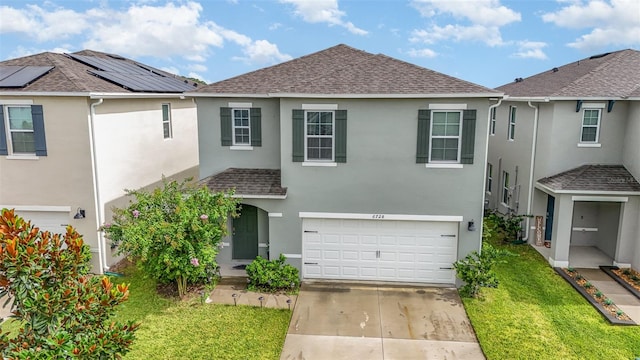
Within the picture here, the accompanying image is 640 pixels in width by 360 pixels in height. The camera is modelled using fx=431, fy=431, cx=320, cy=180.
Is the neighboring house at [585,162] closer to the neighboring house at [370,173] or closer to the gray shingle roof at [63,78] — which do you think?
the neighboring house at [370,173]

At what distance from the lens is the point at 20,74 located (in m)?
13.4

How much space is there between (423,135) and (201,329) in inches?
310

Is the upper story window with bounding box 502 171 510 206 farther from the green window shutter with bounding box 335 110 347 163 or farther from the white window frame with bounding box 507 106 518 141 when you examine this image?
the green window shutter with bounding box 335 110 347 163

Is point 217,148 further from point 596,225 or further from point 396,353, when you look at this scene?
point 596,225

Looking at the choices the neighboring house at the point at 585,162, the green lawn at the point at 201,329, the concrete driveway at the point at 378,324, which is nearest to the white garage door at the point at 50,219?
the green lawn at the point at 201,329

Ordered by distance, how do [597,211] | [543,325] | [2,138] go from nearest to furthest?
[543,325]
[2,138]
[597,211]

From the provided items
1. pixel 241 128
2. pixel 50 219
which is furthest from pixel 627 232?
pixel 50 219

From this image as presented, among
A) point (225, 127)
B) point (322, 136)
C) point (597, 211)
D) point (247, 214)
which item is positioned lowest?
point (597, 211)

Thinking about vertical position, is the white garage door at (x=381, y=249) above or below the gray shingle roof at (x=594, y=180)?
below

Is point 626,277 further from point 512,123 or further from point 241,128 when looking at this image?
point 241,128

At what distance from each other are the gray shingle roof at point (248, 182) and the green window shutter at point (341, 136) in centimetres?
194

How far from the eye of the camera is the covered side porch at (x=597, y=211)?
45.7ft

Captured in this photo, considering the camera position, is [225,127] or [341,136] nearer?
[341,136]

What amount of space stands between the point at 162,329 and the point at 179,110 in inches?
427
